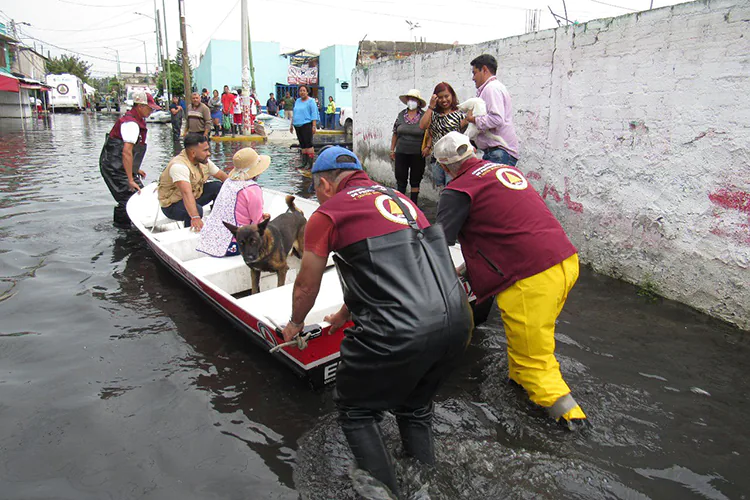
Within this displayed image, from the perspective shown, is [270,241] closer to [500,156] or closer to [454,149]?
[454,149]

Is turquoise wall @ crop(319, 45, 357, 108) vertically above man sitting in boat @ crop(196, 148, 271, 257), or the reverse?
turquoise wall @ crop(319, 45, 357, 108)

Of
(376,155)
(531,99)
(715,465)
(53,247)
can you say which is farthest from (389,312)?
(376,155)

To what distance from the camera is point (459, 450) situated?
10.6 ft

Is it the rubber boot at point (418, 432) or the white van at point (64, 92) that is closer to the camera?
the rubber boot at point (418, 432)

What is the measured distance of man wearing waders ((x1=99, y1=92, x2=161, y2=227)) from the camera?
7711 millimetres

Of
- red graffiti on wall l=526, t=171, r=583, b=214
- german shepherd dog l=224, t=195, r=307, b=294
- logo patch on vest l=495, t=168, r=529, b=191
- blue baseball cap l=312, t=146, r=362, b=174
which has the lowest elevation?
german shepherd dog l=224, t=195, r=307, b=294

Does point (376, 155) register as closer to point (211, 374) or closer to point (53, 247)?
point (53, 247)

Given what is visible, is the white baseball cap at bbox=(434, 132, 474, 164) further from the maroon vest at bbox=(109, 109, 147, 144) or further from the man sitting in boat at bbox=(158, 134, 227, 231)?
the maroon vest at bbox=(109, 109, 147, 144)

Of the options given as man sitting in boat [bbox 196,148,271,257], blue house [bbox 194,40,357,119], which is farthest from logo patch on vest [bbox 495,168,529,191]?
blue house [bbox 194,40,357,119]

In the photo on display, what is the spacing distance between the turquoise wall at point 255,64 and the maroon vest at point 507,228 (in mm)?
36659

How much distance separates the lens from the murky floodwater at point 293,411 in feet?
9.85

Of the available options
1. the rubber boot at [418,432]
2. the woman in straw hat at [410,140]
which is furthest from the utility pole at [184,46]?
the rubber boot at [418,432]

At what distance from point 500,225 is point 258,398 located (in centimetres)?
228

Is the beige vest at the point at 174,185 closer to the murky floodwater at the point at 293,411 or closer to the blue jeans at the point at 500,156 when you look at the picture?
the murky floodwater at the point at 293,411
